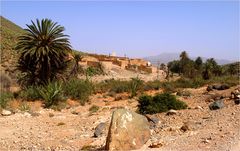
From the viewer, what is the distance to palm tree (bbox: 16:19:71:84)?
23.7m

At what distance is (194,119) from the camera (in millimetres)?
10844

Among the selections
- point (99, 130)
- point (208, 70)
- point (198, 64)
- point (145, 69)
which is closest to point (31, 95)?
point (99, 130)

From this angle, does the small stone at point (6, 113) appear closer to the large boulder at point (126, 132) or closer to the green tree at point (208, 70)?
the large boulder at point (126, 132)

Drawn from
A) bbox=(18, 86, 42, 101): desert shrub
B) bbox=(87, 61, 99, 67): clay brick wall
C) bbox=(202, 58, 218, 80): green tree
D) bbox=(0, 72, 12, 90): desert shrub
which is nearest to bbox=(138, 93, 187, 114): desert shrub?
bbox=(18, 86, 42, 101): desert shrub

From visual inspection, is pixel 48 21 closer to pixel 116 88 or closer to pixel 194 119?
pixel 116 88

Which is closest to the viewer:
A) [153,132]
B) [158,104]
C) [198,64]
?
[153,132]

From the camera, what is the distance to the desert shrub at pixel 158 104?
1274 centimetres

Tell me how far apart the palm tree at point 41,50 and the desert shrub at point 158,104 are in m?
11.8

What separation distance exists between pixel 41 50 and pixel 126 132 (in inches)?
644

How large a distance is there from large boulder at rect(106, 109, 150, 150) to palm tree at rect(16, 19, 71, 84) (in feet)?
52.2

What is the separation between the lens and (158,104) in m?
12.9

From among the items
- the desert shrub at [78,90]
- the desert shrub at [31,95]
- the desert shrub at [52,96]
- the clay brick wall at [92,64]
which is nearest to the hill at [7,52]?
the clay brick wall at [92,64]

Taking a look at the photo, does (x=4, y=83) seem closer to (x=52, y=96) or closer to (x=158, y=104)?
(x=52, y=96)

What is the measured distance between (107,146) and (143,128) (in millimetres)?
991
